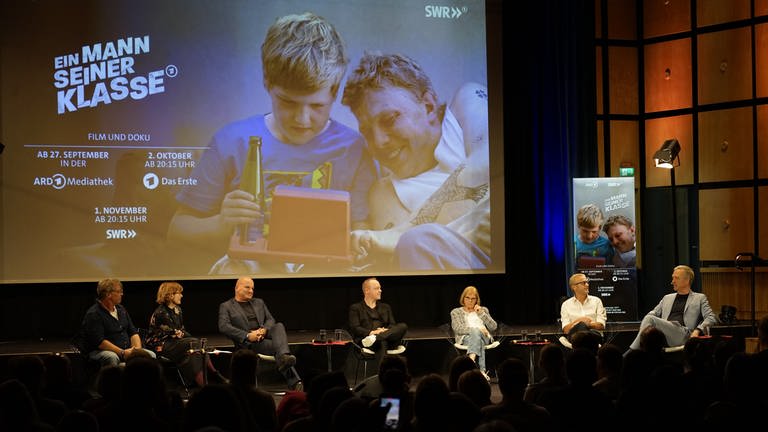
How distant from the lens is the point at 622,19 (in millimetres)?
10539

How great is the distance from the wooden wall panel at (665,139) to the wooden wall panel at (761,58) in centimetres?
86

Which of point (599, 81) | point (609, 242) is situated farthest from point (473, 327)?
point (599, 81)

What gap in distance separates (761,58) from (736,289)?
2.60 metres

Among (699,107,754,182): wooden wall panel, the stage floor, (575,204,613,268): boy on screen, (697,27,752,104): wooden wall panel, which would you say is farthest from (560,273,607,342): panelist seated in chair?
(697,27,752,104): wooden wall panel

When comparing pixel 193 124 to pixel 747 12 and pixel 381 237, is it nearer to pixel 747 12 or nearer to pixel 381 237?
pixel 381 237

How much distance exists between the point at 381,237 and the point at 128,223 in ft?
7.99

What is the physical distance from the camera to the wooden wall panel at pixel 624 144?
10.4m

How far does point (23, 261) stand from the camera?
306 inches

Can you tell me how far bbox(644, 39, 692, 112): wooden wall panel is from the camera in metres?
10.2

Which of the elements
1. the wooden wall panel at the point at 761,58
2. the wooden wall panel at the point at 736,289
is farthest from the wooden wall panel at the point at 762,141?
the wooden wall panel at the point at 736,289

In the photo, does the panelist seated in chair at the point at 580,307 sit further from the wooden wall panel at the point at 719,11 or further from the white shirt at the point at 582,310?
the wooden wall panel at the point at 719,11

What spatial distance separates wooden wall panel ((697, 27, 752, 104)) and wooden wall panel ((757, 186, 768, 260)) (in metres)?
1.10

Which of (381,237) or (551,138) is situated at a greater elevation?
(551,138)

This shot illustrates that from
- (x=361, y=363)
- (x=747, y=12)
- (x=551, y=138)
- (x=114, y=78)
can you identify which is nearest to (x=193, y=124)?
(x=114, y=78)
